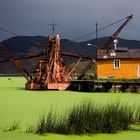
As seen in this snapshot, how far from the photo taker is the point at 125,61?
5662 centimetres

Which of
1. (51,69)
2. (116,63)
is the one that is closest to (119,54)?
(116,63)

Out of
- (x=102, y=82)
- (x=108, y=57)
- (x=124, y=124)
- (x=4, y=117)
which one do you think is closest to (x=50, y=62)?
(x=108, y=57)

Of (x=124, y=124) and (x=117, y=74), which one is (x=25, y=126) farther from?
(x=117, y=74)

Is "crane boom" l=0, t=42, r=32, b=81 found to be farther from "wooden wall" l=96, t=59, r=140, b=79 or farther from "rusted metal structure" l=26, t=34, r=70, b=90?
"wooden wall" l=96, t=59, r=140, b=79

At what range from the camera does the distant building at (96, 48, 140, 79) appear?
5606cm

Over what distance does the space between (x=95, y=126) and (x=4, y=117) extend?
5697mm

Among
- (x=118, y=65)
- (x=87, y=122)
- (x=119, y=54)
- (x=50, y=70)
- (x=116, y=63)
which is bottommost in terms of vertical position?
(x=87, y=122)

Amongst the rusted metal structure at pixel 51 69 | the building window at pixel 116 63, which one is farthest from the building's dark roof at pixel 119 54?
the rusted metal structure at pixel 51 69

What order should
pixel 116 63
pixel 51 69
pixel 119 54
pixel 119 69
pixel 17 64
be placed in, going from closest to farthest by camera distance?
pixel 119 69
pixel 116 63
pixel 119 54
pixel 51 69
pixel 17 64

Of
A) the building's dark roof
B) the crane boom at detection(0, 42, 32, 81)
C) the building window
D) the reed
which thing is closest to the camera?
the reed

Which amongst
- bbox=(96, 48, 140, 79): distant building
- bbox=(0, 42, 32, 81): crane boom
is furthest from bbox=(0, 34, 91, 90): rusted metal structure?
bbox=(96, 48, 140, 79): distant building

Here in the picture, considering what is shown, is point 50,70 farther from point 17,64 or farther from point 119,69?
point 119,69

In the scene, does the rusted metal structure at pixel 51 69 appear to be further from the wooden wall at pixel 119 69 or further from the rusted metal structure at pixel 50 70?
the wooden wall at pixel 119 69

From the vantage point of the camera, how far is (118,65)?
5669 centimetres
